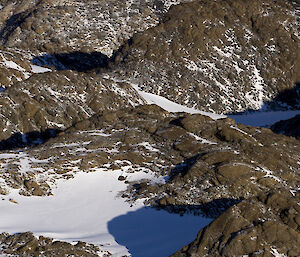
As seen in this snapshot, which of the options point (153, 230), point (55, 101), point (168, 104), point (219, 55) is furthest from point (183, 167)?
point (219, 55)

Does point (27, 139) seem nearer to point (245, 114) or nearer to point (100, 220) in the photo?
point (100, 220)

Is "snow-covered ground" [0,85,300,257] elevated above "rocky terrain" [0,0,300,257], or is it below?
below

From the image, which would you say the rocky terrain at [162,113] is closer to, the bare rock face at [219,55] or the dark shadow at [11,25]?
the bare rock face at [219,55]

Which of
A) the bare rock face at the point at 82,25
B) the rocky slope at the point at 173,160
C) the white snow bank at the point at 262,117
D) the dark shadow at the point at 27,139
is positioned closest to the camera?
the rocky slope at the point at 173,160

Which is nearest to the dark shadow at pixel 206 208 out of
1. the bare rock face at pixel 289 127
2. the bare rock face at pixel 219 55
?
the bare rock face at pixel 289 127

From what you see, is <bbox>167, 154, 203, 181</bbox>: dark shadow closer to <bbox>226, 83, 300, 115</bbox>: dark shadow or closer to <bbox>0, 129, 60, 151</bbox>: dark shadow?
<bbox>0, 129, 60, 151</bbox>: dark shadow

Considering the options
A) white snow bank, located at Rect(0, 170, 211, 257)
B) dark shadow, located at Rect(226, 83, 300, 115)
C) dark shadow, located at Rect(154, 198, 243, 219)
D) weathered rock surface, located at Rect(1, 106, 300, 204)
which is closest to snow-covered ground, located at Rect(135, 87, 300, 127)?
dark shadow, located at Rect(226, 83, 300, 115)

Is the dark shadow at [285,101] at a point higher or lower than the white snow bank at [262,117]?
higher
